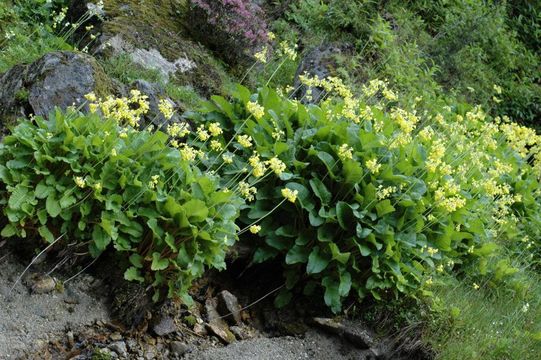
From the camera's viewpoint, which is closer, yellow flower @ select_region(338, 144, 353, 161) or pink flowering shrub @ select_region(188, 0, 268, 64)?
yellow flower @ select_region(338, 144, 353, 161)

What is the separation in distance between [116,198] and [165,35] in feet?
11.8

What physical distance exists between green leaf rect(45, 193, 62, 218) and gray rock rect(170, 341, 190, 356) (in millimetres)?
1193

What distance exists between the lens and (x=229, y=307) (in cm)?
497

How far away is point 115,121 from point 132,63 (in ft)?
7.21

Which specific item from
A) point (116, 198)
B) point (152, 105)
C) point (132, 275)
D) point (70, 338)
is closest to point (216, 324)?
point (132, 275)

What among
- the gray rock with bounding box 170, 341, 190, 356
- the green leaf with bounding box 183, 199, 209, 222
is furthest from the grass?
the green leaf with bounding box 183, 199, 209, 222

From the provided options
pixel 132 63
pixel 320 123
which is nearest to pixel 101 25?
pixel 132 63

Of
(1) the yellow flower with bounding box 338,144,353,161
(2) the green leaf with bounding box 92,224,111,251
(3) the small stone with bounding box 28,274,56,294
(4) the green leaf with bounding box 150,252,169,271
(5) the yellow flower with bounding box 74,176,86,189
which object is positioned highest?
(1) the yellow flower with bounding box 338,144,353,161

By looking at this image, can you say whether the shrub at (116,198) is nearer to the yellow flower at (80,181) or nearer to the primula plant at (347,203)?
the yellow flower at (80,181)

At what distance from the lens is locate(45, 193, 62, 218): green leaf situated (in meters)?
3.89

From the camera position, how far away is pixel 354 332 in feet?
16.3

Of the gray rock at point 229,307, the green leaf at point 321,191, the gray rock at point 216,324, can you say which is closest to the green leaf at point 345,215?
the green leaf at point 321,191

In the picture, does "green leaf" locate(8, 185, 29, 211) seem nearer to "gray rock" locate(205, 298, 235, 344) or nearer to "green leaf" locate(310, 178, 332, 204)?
"gray rock" locate(205, 298, 235, 344)

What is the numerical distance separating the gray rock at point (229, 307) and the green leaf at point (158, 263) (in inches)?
37.8
